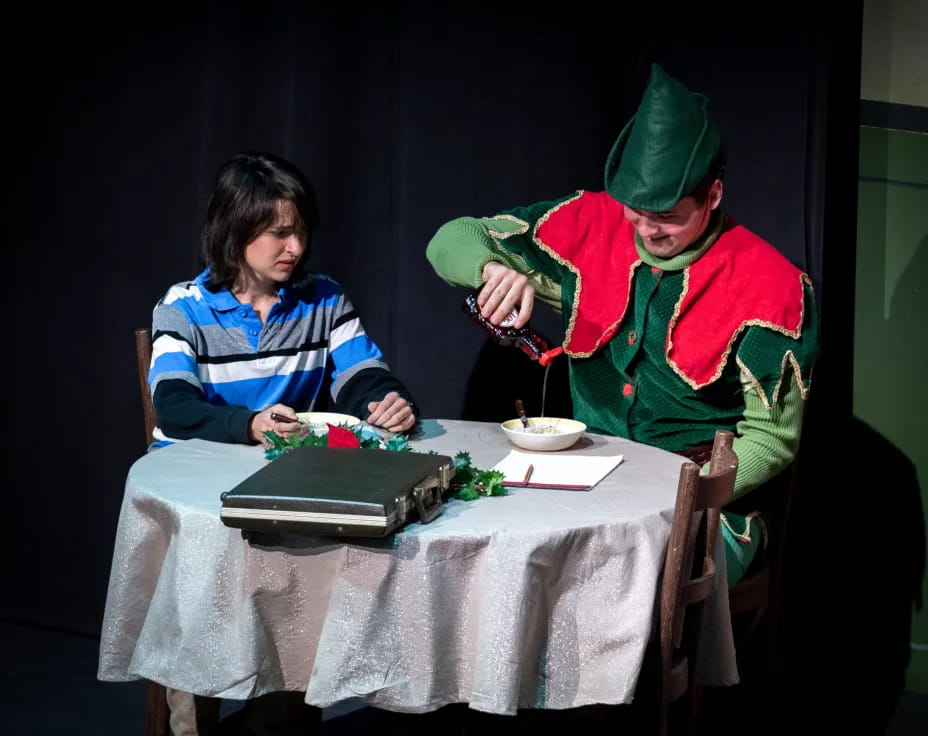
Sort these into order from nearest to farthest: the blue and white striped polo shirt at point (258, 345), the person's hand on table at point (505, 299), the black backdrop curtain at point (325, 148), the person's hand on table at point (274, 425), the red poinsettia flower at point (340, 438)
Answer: the red poinsettia flower at point (340, 438) → the person's hand on table at point (274, 425) → the person's hand on table at point (505, 299) → the blue and white striped polo shirt at point (258, 345) → the black backdrop curtain at point (325, 148)

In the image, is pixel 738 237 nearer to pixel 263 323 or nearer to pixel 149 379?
pixel 263 323

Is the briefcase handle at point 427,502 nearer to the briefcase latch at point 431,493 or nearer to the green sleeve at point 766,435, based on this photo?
the briefcase latch at point 431,493

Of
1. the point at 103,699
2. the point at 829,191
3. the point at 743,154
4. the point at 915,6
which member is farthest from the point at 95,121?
the point at 915,6

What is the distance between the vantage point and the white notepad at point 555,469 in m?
2.04

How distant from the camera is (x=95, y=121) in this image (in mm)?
3410

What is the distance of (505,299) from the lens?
7.88 ft

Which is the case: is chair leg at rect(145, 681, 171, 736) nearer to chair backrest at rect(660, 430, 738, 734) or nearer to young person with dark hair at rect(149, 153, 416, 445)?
young person with dark hair at rect(149, 153, 416, 445)

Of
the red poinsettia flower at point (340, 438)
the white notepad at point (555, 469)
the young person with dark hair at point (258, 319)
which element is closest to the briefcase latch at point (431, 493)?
the white notepad at point (555, 469)

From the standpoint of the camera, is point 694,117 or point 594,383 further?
point 594,383

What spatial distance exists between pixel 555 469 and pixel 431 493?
15.3 inches

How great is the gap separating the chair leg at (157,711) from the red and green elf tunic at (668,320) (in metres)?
1.17

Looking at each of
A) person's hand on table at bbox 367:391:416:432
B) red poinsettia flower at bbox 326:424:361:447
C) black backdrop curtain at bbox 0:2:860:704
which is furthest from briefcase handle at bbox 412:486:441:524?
black backdrop curtain at bbox 0:2:860:704

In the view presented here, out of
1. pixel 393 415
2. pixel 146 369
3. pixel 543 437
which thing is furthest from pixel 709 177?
pixel 146 369

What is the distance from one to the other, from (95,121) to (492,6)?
4.13 ft
